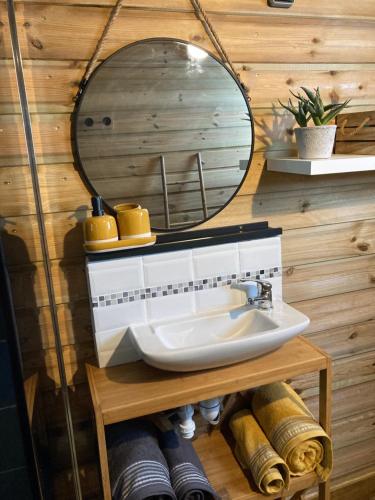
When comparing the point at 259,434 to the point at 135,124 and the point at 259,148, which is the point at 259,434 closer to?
the point at 259,148

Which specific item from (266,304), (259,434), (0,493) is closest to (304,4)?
(266,304)

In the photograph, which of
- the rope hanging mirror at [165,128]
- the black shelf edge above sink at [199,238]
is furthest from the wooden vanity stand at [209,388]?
the rope hanging mirror at [165,128]

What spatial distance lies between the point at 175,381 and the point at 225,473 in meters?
0.46

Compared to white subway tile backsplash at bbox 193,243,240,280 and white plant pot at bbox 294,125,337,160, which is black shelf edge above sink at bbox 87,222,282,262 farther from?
white plant pot at bbox 294,125,337,160

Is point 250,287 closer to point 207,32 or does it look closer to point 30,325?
point 30,325

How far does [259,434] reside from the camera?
1.38m

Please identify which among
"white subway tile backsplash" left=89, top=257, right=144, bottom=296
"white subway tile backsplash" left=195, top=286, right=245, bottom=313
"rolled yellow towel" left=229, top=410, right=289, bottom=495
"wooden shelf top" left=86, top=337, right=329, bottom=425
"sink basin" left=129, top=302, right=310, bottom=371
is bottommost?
"rolled yellow towel" left=229, top=410, right=289, bottom=495

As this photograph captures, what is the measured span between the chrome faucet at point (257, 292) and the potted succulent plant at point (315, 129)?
450mm

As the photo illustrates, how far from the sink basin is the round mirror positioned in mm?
335

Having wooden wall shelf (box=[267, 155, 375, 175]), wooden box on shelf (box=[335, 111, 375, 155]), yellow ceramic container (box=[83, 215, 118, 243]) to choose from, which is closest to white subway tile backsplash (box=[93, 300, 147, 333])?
yellow ceramic container (box=[83, 215, 118, 243])

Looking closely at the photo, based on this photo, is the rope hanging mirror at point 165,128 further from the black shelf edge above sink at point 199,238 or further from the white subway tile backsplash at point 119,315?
the white subway tile backsplash at point 119,315

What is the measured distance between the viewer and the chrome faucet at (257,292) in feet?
4.45

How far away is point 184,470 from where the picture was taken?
1229mm

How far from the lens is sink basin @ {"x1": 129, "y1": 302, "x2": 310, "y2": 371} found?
43.1 inches
